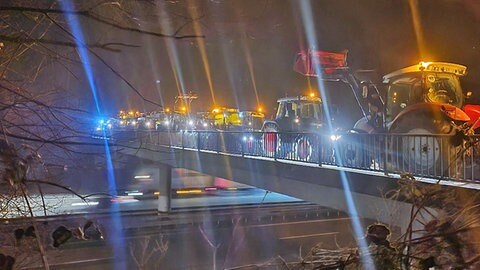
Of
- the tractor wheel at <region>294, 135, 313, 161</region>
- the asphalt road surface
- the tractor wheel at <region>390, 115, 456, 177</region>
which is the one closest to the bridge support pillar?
the asphalt road surface

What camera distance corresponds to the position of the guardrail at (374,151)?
6762mm

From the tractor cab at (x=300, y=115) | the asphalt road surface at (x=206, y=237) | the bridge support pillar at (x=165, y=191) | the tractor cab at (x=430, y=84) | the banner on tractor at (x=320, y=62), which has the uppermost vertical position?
the banner on tractor at (x=320, y=62)

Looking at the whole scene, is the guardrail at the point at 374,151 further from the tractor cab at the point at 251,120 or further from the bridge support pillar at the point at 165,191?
the tractor cab at the point at 251,120

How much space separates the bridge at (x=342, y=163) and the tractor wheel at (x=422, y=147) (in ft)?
0.06

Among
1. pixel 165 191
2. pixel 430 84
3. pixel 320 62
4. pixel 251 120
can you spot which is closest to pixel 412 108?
pixel 430 84

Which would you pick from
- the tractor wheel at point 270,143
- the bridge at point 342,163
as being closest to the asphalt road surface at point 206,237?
the bridge at point 342,163

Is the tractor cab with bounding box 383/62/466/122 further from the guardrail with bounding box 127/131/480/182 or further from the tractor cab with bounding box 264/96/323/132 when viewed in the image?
the tractor cab with bounding box 264/96/323/132

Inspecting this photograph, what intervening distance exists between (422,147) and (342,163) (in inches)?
99.5

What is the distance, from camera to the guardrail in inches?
266

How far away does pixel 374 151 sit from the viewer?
9.00 metres

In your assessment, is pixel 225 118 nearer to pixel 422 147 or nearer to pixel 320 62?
pixel 320 62

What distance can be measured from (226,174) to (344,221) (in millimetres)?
9631

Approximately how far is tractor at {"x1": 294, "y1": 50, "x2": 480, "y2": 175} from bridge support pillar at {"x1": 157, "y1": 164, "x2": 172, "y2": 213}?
1378 centimetres

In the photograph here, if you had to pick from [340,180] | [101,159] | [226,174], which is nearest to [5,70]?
[101,159]
